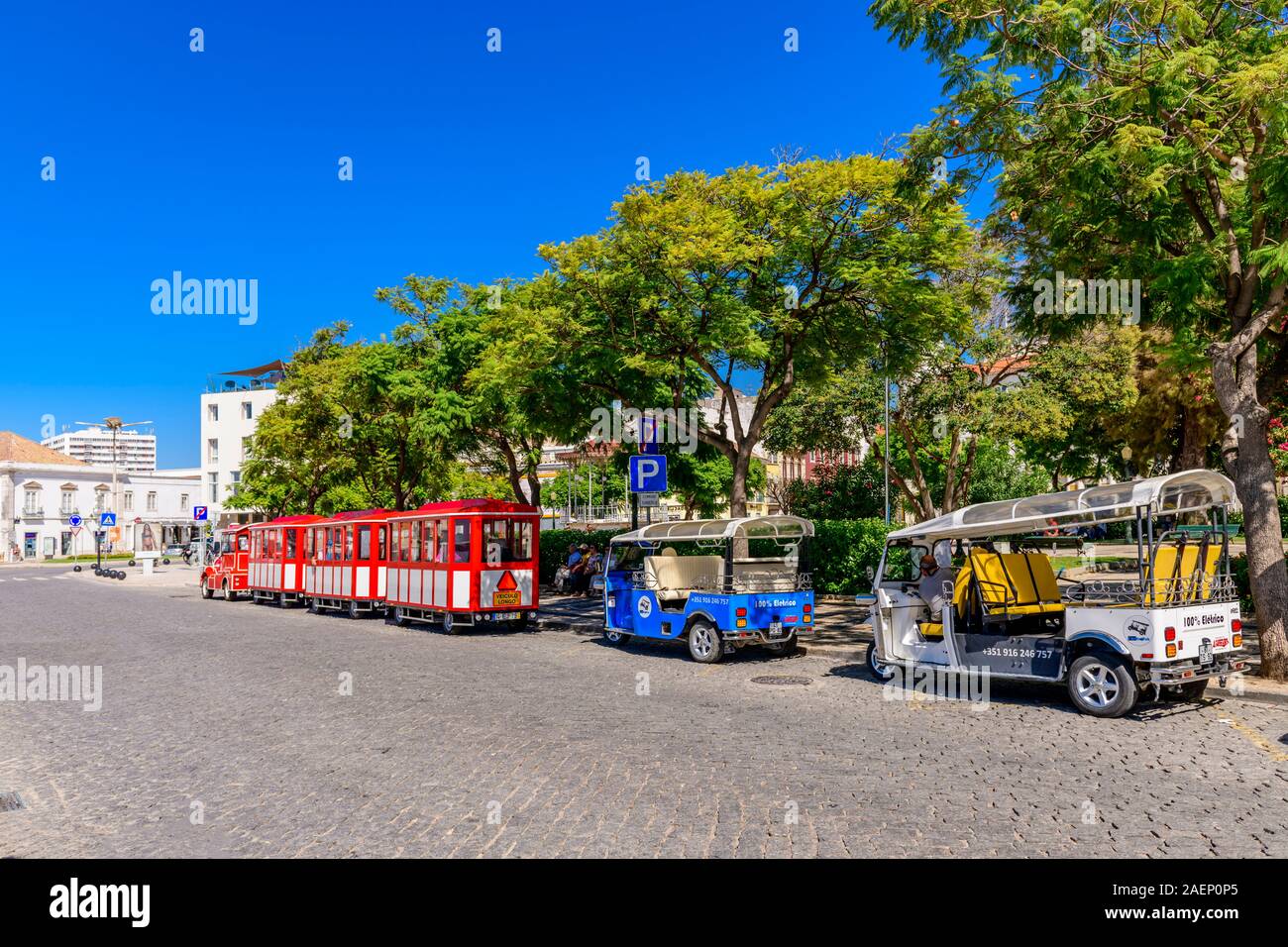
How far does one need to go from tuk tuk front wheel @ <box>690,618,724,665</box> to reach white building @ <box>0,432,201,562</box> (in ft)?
278

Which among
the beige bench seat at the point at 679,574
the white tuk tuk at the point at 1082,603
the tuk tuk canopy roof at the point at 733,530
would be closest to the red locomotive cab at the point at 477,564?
the beige bench seat at the point at 679,574

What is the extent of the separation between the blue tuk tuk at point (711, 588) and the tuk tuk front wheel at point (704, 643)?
0.05ft

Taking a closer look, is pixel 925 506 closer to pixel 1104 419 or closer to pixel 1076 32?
pixel 1104 419

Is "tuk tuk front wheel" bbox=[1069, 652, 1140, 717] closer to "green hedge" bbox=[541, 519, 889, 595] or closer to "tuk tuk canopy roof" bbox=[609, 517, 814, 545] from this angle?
"tuk tuk canopy roof" bbox=[609, 517, 814, 545]

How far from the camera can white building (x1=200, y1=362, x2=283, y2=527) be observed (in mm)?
87375

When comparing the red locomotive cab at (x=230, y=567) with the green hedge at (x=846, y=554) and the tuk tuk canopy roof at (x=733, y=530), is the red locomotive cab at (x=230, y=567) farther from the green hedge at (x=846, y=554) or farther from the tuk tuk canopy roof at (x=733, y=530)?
the tuk tuk canopy roof at (x=733, y=530)

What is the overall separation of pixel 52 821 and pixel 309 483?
105 feet

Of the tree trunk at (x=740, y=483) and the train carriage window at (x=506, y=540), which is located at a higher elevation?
the tree trunk at (x=740, y=483)

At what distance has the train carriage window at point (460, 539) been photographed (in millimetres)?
19969

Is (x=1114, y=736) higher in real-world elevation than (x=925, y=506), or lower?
lower

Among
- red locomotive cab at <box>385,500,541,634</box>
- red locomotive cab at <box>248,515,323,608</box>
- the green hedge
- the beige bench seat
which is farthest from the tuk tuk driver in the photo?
red locomotive cab at <box>248,515,323,608</box>
